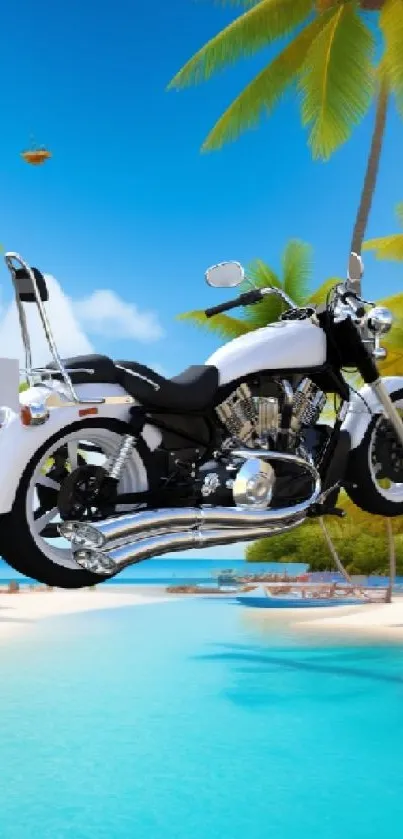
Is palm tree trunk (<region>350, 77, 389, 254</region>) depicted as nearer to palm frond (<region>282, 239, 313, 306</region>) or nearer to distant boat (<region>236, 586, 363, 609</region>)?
palm frond (<region>282, 239, 313, 306</region>)

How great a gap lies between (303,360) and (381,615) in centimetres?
2709

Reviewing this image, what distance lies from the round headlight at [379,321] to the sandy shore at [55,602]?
28.8 m

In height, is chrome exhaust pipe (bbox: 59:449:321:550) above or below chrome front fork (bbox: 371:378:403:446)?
below

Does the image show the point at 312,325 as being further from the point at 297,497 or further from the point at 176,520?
the point at 176,520

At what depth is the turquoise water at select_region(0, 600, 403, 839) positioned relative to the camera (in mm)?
17109

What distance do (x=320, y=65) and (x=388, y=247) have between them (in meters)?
6.65

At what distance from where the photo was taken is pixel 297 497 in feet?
18.1

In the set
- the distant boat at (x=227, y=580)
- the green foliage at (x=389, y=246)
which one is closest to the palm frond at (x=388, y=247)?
the green foliage at (x=389, y=246)

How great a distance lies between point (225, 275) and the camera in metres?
5.23

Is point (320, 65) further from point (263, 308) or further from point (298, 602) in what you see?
point (298, 602)

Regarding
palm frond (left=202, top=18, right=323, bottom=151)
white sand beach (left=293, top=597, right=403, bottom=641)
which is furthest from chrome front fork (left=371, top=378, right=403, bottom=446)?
white sand beach (left=293, top=597, right=403, bottom=641)

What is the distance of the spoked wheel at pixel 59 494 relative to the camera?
458cm

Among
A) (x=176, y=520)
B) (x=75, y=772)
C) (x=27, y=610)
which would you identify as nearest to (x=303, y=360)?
(x=176, y=520)

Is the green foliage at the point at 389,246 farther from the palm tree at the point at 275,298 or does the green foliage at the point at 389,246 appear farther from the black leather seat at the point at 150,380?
the black leather seat at the point at 150,380
